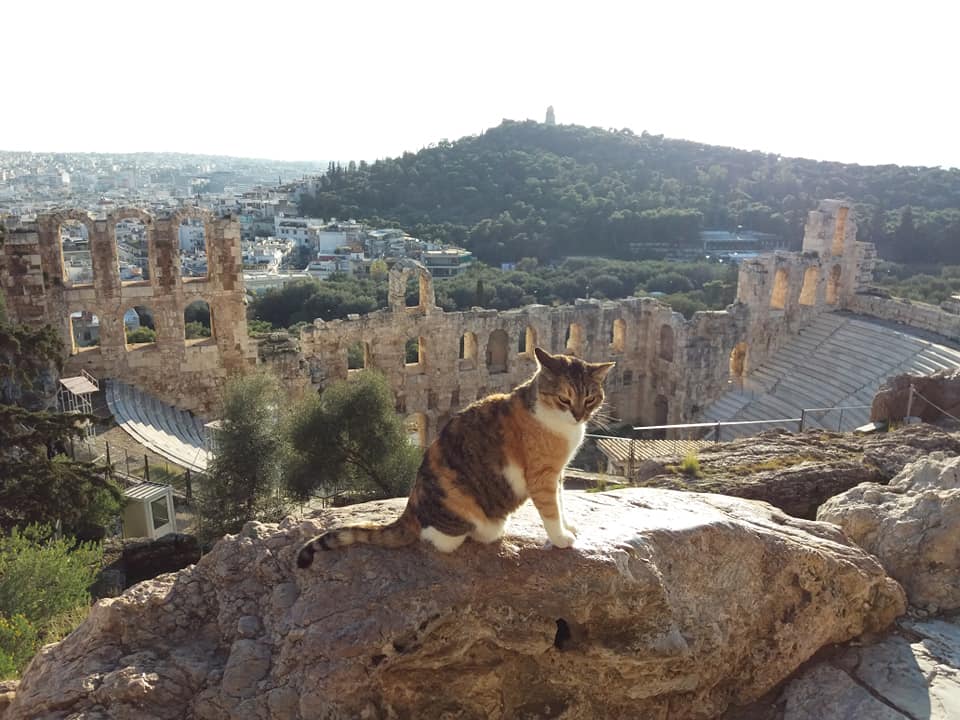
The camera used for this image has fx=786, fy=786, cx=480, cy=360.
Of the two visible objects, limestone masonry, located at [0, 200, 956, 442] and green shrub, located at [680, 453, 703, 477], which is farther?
limestone masonry, located at [0, 200, 956, 442]

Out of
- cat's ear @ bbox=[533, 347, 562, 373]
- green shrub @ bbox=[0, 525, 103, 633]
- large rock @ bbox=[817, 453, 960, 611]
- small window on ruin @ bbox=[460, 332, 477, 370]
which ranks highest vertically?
cat's ear @ bbox=[533, 347, 562, 373]

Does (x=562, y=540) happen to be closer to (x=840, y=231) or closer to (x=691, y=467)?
(x=691, y=467)

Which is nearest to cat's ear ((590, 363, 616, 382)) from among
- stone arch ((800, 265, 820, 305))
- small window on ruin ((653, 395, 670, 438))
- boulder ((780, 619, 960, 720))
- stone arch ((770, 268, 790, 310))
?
boulder ((780, 619, 960, 720))

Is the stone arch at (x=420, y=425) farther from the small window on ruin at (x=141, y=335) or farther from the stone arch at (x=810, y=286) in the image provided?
the stone arch at (x=810, y=286)

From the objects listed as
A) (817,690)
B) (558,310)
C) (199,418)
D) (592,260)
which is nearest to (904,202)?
(592,260)

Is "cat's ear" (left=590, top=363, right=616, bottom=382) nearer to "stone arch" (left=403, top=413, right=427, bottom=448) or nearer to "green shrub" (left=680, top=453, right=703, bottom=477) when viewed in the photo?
"green shrub" (left=680, top=453, right=703, bottom=477)

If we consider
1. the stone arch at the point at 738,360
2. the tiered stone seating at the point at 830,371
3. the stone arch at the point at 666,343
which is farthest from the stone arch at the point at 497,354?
the stone arch at the point at 738,360
